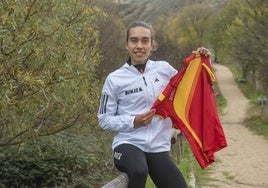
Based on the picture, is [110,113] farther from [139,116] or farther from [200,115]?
[200,115]

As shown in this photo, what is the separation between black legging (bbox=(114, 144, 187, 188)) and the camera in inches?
131

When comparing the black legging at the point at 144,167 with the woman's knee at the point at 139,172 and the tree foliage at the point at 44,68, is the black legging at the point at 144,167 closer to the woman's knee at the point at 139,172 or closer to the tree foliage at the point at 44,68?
the woman's knee at the point at 139,172

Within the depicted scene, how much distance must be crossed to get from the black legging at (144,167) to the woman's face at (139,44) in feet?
2.48

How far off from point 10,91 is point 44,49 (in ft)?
2.66

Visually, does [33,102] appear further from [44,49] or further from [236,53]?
[236,53]

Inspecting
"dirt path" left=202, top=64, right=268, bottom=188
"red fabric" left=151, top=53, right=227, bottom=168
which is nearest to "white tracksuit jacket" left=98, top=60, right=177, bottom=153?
"red fabric" left=151, top=53, right=227, bottom=168

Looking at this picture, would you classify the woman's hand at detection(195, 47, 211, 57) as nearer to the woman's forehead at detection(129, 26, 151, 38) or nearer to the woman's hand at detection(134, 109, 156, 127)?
the woman's forehead at detection(129, 26, 151, 38)

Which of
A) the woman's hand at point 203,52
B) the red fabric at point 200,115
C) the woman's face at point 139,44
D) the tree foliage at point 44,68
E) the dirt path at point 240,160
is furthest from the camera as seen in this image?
the dirt path at point 240,160

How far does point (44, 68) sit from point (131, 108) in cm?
230

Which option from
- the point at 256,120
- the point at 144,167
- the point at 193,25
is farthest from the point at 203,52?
the point at 193,25

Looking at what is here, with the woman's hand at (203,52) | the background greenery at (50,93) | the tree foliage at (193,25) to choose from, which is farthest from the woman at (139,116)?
the tree foliage at (193,25)

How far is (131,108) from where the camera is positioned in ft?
12.1

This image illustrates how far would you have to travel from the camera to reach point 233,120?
24438 millimetres

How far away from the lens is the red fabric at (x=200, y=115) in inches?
152
